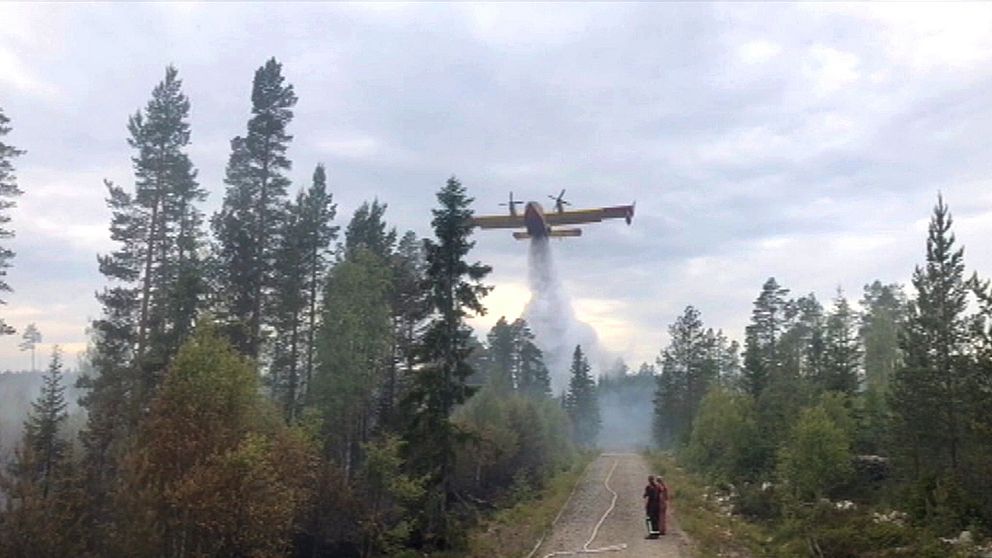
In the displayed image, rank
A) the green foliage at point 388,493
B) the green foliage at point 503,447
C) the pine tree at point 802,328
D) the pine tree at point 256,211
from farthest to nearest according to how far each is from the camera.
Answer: the pine tree at point 802,328
the green foliage at point 503,447
the pine tree at point 256,211
the green foliage at point 388,493

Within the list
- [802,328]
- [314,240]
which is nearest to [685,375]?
[802,328]

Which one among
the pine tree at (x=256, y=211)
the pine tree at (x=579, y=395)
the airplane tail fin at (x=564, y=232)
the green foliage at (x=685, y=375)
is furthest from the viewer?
the pine tree at (x=579, y=395)

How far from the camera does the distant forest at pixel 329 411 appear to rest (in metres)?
22.2

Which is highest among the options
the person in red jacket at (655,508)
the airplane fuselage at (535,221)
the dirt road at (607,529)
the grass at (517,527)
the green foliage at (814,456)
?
the airplane fuselage at (535,221)

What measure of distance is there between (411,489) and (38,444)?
13182 mm

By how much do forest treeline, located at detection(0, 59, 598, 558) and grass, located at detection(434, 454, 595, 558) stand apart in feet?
4.36

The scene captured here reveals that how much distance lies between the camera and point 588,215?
67375 millimetres

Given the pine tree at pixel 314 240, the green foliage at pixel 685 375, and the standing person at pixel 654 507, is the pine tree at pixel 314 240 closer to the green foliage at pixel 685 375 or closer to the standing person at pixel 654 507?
the standing person at pixel 654 507

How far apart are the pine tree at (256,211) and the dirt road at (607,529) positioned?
610 inches

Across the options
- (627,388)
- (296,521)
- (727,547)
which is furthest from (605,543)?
(627,388)

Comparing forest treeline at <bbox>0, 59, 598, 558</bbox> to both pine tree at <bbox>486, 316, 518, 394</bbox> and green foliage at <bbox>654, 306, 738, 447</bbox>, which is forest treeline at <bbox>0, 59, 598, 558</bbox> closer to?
green foliage at <bbox>654, 306, 738, 447</bbox>

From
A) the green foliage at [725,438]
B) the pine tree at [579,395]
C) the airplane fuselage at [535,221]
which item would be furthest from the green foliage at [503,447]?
the pine tree at [579,395]

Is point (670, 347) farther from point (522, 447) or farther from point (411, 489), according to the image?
point (411, 489)

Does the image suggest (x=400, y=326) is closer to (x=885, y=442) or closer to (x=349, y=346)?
(x=349, y=346)
